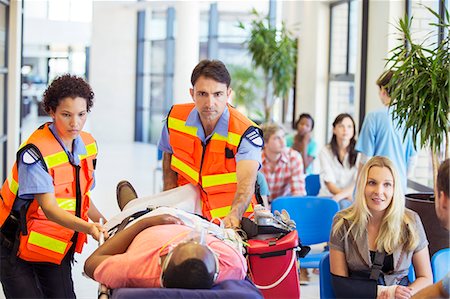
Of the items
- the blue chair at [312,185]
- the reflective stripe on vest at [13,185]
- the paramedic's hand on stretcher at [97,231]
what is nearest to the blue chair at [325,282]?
the paramedic's hand on stretcher at [97,231]

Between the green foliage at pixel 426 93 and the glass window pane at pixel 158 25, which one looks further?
the glass window pane at pixel 158 25

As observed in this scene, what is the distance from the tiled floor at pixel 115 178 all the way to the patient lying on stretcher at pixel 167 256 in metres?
2.76

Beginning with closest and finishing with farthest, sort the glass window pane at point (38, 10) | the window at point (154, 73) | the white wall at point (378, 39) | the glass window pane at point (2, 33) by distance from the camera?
the glass window pane at point (2, 33) < the white wall at point (378, 39) < the window at point (154, 73) < the glass window pane at point (38, 10)

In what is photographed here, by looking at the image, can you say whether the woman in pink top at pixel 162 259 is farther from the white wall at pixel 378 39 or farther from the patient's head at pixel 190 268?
the white wall at pixel 378 39

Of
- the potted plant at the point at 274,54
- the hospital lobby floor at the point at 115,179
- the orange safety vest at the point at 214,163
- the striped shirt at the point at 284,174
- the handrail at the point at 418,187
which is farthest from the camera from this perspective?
the potted plant at the point at 274,54

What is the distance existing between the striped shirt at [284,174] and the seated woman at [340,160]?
23cm

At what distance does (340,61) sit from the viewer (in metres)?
10.8

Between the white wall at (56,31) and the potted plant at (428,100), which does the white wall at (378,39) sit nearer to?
the potted plant at (428,100)

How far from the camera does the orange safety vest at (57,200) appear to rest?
3359mm

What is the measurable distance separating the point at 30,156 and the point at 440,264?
1.89 m

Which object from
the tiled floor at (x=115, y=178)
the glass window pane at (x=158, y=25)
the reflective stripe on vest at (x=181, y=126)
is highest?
the glass window pane at (x=158, y=25)

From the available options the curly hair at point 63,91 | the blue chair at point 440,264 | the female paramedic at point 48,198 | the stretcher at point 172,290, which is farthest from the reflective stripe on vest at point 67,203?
the blue chair at point 440,264

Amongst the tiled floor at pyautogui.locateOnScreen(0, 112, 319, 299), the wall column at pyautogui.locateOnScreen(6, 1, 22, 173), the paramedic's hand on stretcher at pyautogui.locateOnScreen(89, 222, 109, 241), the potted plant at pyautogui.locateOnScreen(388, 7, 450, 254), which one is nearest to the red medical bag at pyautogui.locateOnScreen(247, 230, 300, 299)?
the paramedic's hand on stretcher at pyautogui.locateOnScreen(89, 222, 109, 241)

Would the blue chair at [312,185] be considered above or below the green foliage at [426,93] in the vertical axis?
below
